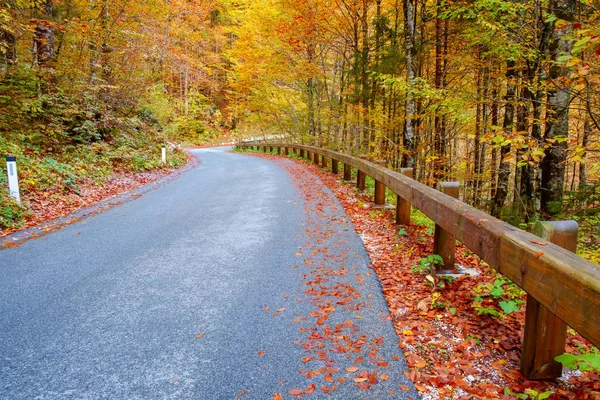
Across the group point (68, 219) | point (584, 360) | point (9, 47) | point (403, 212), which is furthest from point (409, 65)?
point (9, 47)

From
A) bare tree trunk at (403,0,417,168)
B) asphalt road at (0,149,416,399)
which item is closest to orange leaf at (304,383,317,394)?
asphalt road at (0,149,416,399)

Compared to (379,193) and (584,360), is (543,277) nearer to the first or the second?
(584,360)

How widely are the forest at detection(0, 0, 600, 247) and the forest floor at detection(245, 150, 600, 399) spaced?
7.34ft

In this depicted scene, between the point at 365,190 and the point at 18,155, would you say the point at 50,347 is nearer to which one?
the point at 365,190

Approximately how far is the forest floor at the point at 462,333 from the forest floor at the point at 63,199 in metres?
5.65

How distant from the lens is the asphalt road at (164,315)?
249 centimetres

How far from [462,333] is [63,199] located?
28.3 feet

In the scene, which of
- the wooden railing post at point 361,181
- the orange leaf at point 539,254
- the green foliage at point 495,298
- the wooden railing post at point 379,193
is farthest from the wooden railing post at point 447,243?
the wooden railing post at point 361,181

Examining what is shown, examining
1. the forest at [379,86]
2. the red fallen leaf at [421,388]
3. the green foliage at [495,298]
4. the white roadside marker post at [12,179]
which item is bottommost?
the red fallen leaf at [421,388]

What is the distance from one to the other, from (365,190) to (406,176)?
3.33 meters

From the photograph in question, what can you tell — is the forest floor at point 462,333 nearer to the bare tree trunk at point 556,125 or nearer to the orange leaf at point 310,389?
the orange leaf at point 310,389

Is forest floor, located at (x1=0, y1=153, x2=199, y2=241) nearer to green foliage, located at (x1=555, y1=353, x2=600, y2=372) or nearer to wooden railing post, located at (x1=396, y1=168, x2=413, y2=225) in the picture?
wooden railing post, located at (x1=396, y1=168, x2=413, y2=225)

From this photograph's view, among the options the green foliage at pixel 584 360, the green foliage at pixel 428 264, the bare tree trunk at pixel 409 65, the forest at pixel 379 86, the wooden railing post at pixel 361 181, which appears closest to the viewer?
the green foliage at pixel 584 360

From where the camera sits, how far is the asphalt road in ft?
8.17
